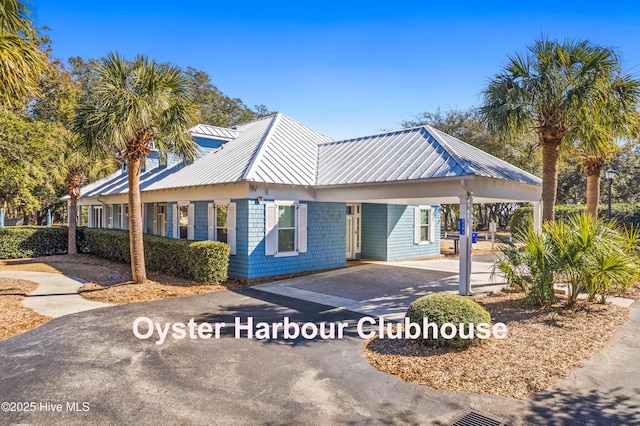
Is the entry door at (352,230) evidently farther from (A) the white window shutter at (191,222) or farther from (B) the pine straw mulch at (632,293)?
(B) the pine straw mulch at (632,293)

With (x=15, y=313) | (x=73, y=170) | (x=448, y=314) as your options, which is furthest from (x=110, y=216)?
(x=448, y=314)

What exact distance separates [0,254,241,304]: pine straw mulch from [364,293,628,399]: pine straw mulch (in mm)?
6235

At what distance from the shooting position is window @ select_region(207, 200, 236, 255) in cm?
1242

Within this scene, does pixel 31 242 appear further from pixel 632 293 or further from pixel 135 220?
pixel 632 293

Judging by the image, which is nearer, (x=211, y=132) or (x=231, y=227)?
(x=231, y=227)

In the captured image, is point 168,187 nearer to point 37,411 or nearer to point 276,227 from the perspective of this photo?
point 276,227

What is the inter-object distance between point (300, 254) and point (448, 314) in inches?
300

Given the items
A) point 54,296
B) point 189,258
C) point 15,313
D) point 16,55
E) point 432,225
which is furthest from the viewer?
point 432,225

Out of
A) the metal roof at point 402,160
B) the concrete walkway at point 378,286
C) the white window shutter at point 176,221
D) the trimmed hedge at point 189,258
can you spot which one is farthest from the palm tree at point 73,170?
the concrete walkway at point 378,286

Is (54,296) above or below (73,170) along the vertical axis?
below

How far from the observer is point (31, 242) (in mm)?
18625

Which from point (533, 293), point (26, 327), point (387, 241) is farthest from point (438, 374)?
point (387, 241)

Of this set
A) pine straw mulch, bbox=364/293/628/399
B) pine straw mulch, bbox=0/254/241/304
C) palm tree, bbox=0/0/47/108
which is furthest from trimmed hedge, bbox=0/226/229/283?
pine straw mulch, bbox=364/293/628/399

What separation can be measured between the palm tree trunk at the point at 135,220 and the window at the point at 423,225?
11.7m
